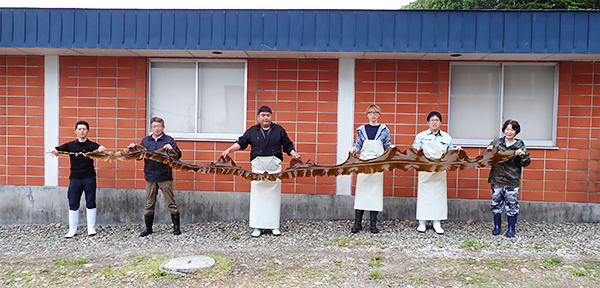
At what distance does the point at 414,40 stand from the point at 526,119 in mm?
2459

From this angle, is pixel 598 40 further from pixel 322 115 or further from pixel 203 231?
pixel 203 231

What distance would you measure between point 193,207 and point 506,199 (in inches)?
190

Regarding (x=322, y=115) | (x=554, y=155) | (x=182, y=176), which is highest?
(x=322, y=115)

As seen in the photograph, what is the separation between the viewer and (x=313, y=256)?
5.09 m

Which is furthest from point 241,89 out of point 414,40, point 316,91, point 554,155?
point 554,155

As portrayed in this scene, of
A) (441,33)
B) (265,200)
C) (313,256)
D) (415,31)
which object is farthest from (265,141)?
(441,33)

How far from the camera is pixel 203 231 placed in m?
6.39

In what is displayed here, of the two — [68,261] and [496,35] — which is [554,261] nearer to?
[496,35]

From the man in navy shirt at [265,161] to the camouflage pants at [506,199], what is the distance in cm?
294

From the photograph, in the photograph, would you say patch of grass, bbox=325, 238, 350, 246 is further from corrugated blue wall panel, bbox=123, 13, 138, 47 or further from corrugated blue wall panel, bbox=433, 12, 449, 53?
corrugated blue wall panel, bbox=123, 13, 138, 47

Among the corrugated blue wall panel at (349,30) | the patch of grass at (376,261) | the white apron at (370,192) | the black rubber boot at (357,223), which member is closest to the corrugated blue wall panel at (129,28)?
the corrugated blue wall panel at (349,30)

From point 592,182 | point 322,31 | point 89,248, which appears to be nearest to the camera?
point 89,248

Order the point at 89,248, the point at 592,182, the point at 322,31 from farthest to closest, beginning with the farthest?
the point at 592,182, the point at 322,31, the point at 89,248

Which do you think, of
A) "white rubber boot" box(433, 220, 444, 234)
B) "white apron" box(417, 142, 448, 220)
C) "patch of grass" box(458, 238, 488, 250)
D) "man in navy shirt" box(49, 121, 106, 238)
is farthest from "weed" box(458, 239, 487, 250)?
"man in navy shirt" box(49, 121, 106, 238)
